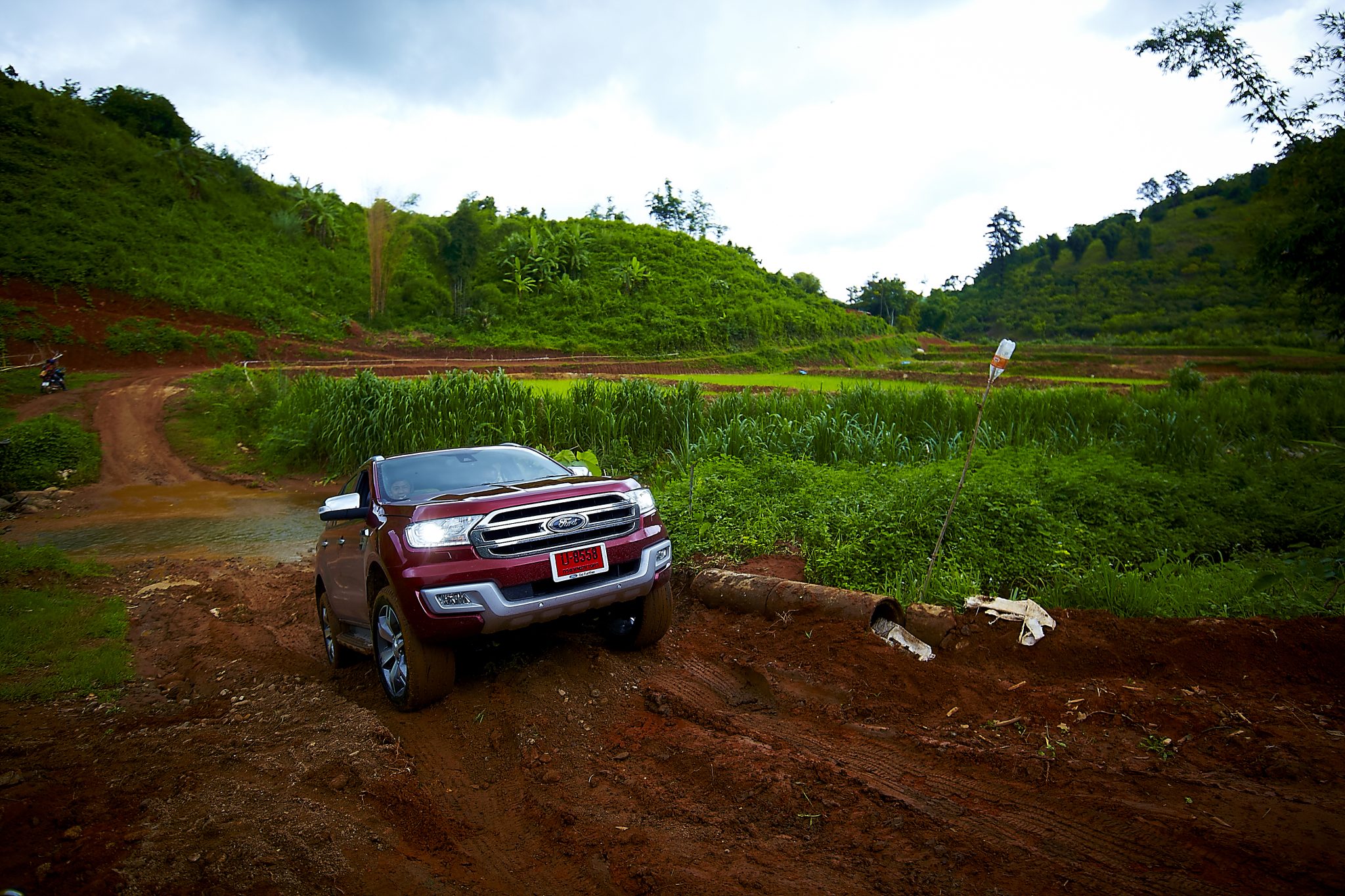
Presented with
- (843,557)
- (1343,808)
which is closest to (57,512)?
(843,557)

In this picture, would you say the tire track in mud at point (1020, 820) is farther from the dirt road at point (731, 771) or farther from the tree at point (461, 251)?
the tree at point (461, 251)

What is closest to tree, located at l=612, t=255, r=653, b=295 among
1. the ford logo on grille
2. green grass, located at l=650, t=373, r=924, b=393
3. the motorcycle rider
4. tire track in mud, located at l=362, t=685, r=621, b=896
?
green grass, located at l=650, t=373, r=924, b=393

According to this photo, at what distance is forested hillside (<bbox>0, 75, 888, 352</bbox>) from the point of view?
34156 mm

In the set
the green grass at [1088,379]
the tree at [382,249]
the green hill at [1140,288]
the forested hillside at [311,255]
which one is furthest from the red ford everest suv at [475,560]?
the tree at [382,249]

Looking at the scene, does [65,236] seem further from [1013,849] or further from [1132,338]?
[1132,338]

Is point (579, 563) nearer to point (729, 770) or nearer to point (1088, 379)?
point (729, 770)

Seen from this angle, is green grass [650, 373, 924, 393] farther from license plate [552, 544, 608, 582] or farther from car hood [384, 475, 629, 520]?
license plate [552, 544, 608, 582]

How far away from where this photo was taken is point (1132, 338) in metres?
54.2

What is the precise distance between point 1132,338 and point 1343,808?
201 ft

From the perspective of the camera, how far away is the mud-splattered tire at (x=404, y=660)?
419 cm

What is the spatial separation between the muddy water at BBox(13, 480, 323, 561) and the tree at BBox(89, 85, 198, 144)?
39483 millimetres

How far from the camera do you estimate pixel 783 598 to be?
591 cm

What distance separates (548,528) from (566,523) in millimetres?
120

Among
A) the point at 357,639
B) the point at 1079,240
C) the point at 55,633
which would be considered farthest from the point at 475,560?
the point at 1079,240
